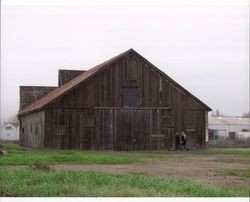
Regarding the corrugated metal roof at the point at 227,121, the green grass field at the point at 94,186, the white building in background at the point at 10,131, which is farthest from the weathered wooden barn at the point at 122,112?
the white building in background at the point at 10,131

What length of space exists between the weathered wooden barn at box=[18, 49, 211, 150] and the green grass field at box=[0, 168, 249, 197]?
20.9 metres

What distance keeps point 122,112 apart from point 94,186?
24.3 metres

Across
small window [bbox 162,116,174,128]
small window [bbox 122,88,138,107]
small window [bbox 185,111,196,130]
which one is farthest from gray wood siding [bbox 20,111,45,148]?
small window [bbox 185,111,196,130]

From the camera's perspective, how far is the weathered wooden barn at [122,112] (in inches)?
1432

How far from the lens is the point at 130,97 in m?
37.9

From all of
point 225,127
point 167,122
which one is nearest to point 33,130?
point 167,122

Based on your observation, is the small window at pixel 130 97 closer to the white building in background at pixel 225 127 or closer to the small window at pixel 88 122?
the small window at pixel 88 122

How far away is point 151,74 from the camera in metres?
38.1

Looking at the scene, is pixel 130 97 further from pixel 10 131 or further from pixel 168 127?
pixel 10 131

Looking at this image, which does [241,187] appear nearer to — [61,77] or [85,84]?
[85,84]

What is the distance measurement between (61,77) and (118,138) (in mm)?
14102

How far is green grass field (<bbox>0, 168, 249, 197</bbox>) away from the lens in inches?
473
